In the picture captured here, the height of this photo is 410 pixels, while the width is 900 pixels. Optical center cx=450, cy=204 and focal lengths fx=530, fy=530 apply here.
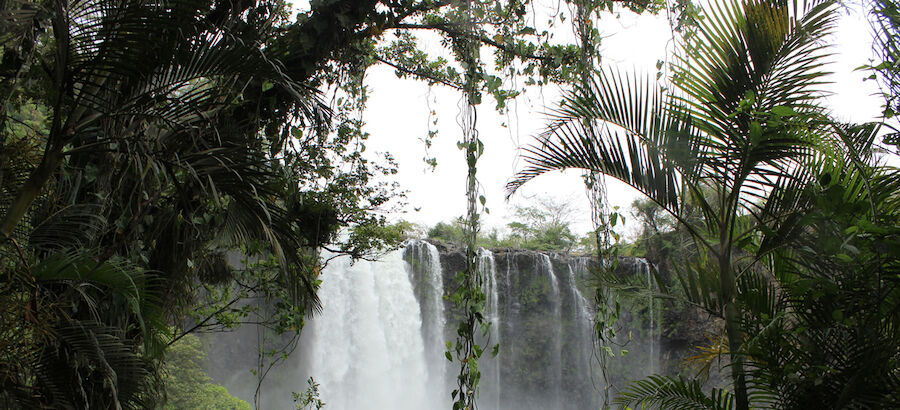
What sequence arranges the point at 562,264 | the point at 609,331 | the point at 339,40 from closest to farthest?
the point at 609,331
the point at 339,40
the point at 562,264

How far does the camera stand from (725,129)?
2082mm

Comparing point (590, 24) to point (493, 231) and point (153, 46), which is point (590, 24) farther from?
point (493, 231)

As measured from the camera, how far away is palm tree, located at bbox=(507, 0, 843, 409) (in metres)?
2.01

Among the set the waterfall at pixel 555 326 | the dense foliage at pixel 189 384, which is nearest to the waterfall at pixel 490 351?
the waterfall at pixel 555 326

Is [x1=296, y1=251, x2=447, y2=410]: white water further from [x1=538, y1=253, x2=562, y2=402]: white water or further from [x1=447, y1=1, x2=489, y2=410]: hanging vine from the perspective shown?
[x1=447, y1=1, x2=489, y2=410]: hanging vine

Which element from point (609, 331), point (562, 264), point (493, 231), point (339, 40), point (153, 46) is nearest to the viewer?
point (153, 46)

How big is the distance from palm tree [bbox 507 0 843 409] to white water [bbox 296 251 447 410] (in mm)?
9165

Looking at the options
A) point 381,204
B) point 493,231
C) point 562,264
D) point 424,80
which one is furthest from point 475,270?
point 493,231

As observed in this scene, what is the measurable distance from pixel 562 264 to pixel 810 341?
36.0 feet

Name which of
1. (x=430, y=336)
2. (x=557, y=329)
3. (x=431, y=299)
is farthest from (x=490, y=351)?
(x=557, y=329)

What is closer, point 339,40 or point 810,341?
point 810,341

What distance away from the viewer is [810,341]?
1843 millimetres

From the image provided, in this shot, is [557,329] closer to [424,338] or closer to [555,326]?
[555,326]

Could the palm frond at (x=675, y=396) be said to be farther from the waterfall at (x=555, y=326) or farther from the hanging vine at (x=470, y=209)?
the waterfall at (x=555, y=326)
